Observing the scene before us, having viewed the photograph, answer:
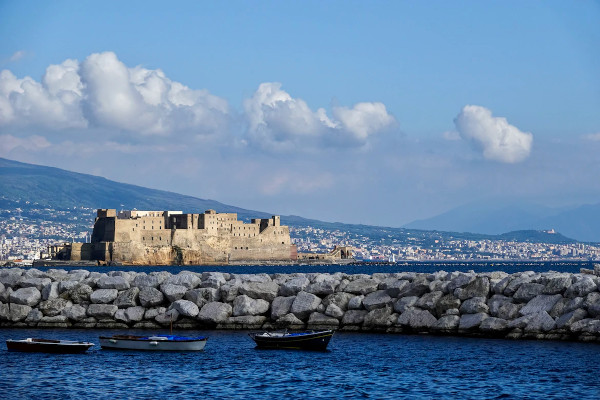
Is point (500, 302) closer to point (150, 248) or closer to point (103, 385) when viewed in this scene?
point (103, 385)

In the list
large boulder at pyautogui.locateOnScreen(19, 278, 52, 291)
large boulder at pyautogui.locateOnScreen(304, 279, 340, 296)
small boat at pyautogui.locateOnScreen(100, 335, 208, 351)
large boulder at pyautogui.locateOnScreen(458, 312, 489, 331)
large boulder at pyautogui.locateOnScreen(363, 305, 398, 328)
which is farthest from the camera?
large boulder at pyautogui.locateOnScreen(19, 278, 52, 291)

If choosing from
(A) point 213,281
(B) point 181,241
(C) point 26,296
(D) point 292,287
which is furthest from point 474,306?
(B) point 181,241

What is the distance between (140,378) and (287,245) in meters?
84.0

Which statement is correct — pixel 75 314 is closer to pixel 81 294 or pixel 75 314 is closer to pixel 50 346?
pixel 81 294

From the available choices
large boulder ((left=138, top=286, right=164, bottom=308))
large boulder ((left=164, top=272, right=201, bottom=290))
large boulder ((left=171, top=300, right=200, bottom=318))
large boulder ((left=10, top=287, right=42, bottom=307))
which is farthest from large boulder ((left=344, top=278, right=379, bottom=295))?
large boulder ((left=10, top=287, right=42, bottom=307))

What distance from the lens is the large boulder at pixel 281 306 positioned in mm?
21672

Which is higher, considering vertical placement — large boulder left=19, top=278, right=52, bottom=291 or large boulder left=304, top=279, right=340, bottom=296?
large boulder left=304, top=279, right=340, bottom=296

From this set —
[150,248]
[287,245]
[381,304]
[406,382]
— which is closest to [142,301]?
[381,304]

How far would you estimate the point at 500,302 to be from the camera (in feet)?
67.3

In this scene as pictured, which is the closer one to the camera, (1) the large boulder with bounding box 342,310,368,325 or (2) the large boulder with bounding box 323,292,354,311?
(1) the large boulder with bounding box 342,310,368,325

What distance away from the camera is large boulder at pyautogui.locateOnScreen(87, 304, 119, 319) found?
22.3 metres

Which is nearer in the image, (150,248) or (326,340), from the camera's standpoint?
(326,340)

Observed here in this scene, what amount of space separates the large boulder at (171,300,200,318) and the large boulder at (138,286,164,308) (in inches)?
22.3

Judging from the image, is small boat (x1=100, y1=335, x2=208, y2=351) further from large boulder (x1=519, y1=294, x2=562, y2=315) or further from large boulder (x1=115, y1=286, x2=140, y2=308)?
large boulder (x1=519, y1=294, x2=562, y2=315)
